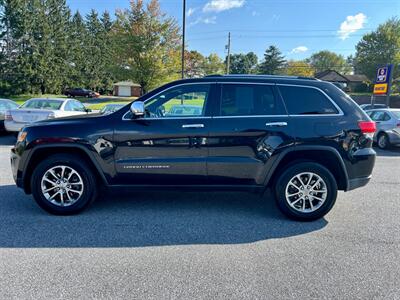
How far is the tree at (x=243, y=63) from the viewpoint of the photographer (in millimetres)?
90694

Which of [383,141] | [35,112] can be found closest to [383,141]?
[383,141]

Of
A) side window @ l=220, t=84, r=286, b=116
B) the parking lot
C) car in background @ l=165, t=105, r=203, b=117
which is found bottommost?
the parking lot

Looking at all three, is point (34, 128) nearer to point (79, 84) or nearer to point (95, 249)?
point (95, 249)

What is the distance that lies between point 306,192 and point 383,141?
27.8 feet

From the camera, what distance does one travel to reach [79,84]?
5319cm

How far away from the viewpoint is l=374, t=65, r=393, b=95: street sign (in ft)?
58.2

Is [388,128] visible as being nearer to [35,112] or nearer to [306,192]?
[306,192]

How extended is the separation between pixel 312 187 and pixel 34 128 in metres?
3.91

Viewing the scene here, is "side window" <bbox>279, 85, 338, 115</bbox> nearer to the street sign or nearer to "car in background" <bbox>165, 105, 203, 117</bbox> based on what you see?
"car in background" <bbox>165, 105, 203, 117</bbox>

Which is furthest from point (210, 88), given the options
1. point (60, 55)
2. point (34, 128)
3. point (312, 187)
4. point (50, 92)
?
point (60, 55)

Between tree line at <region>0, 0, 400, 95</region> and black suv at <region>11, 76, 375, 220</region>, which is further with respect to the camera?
tree line at <region>0, 0, 400, 95</region>

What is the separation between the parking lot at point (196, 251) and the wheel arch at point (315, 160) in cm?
58

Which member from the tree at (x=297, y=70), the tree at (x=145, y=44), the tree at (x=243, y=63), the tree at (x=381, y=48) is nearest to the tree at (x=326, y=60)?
the tree at (x=243, y=63)

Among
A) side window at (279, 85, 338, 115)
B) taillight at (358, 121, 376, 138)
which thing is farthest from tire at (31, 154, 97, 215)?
taillight at (358, 121, 376, 138)
